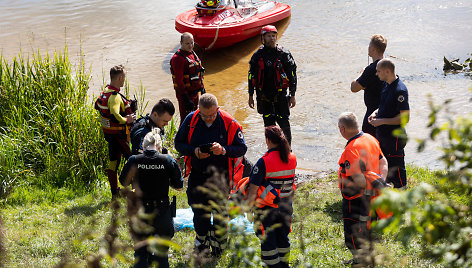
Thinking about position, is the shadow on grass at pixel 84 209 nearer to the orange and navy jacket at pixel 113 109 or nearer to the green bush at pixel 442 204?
the orange and navy jacket at pixel 113 109

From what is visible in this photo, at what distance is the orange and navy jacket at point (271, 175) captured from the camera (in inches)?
176

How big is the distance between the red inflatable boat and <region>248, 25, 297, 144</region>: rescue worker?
6984 mm

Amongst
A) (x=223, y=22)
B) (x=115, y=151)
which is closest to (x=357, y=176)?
(x=115, y=151)

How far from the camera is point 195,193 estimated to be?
199 inches

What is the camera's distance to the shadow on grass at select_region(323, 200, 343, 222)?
6004 mm

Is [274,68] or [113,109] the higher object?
[274,68]

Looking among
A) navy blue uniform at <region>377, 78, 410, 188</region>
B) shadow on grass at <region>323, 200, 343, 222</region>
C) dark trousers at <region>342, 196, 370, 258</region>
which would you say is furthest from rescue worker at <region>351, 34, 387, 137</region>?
dark trousers at <region>342, 196, 370, 258</region>

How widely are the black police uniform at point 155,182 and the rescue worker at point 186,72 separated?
11.4 ft

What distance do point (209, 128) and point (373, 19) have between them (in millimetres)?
14801

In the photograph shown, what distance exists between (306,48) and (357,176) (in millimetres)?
11544

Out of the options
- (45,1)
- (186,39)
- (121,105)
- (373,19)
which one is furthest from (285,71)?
(45,1)

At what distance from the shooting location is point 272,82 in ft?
24.3

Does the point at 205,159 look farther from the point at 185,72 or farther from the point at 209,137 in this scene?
the point at 185,72

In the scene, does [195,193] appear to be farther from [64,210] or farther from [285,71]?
[285,71]
